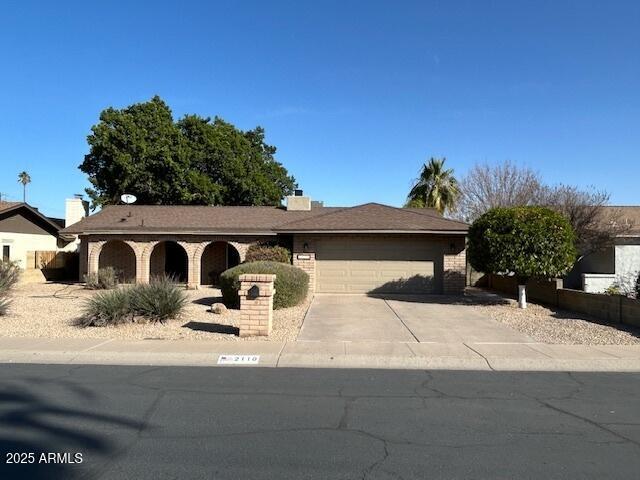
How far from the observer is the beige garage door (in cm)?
2092

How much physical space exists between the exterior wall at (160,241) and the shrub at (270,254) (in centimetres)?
138

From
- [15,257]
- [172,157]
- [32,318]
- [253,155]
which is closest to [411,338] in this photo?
[32,318]

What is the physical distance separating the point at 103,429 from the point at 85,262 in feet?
71.7

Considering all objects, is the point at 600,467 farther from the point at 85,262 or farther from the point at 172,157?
the point at 172,157

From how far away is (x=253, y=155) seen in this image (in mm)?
41625

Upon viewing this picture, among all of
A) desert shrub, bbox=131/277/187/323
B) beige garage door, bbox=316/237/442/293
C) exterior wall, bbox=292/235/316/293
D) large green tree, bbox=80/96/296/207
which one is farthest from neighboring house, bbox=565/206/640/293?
large green tree, bbox=80/96/296/207

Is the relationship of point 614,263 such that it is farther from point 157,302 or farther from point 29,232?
point 29,232

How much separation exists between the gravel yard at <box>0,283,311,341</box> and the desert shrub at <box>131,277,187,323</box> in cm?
26

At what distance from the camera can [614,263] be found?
2427 centimetres

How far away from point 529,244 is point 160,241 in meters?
15.3

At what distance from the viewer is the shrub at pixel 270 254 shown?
21344 mm

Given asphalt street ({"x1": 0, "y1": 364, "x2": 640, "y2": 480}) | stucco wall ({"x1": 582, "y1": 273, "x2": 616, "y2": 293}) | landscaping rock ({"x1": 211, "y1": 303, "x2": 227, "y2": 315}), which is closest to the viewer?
asphalt street ({"x1": 0, "y1": 364, "x2": 640, "y2": 480})

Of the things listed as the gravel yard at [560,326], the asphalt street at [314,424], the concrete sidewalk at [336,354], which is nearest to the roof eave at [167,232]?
the gravel yard at [560,326]

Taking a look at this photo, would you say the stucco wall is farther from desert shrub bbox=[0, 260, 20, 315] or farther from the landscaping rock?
desert shrub bbox=[0, 260, 20, 315]
